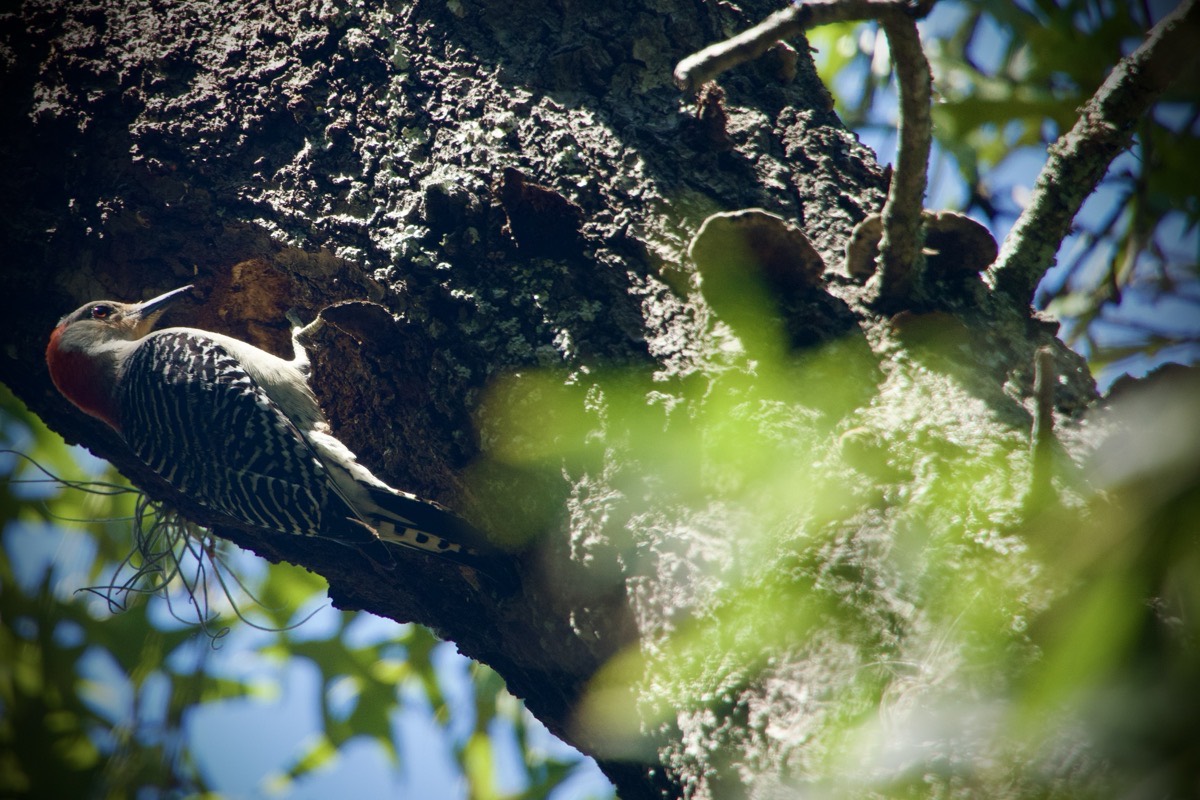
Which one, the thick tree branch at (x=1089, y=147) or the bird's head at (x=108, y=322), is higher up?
the bird's head at (x=108, y=322)

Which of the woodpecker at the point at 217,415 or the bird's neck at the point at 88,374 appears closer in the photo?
the woodpecker at the point at 217,415

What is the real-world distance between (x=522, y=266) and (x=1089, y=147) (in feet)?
4.14

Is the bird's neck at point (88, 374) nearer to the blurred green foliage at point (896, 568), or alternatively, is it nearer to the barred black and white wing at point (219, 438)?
the barred black and white wing at point (219, 438)

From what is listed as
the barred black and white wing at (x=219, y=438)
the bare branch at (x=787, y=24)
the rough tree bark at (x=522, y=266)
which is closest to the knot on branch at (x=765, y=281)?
the rough tree bark at (x=522, y=266)

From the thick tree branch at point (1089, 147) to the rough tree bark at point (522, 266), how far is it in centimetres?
13

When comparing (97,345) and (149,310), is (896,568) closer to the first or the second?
(149,310)

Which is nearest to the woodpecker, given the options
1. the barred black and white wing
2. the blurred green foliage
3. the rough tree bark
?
the barred black and white wing

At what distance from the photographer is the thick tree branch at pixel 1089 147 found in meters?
1.47

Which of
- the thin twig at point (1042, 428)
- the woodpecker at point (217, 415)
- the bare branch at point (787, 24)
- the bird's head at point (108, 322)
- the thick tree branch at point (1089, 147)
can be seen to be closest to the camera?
the thin twig at point (1042, 428)

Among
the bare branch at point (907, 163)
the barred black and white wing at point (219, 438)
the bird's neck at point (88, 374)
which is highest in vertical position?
the bird's neck at point (88, 374)

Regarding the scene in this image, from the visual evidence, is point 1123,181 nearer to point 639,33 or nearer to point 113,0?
point 639,33

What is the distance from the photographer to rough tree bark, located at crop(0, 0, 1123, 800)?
5.01 ft

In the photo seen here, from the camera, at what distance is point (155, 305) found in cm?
320

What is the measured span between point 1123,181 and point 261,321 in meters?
3.76
